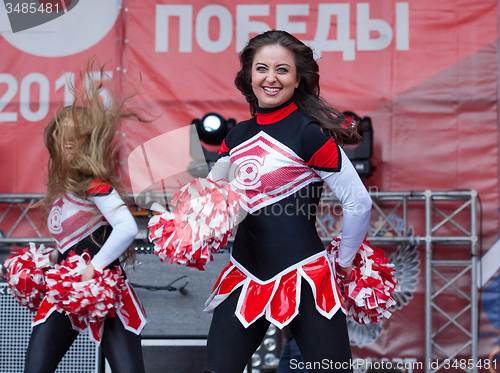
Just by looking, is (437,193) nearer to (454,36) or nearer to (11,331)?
(454,36)

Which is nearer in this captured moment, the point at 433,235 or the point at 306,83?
the point at 306,83

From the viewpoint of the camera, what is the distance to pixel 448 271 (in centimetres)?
374

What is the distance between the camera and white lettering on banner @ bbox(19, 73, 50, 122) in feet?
12.8

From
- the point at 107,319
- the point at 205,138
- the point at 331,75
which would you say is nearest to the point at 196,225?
the point at 107,319

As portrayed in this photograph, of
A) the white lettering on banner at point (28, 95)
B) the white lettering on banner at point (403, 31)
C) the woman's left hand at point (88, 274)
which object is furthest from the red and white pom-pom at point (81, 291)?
the white lettering on banner at point (403, 31)

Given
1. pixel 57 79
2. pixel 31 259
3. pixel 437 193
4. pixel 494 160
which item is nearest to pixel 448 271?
pixel 437 193

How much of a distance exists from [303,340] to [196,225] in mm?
494

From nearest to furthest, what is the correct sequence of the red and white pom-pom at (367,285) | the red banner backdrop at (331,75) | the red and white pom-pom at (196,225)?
the red and white pom-pom at (196,225), the red and white pom-pom at (367,285), the red banner backdrop at (331,75)

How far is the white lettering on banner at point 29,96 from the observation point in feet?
12.8

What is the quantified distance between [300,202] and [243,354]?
20.1 inches

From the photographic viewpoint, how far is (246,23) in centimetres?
388

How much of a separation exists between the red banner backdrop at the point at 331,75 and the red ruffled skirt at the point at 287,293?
2257mm

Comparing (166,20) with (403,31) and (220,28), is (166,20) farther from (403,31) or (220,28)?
(403,31)

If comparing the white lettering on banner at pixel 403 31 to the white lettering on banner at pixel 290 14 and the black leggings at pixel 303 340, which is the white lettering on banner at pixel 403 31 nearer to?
the white lettering on banner at pixel 290 14
